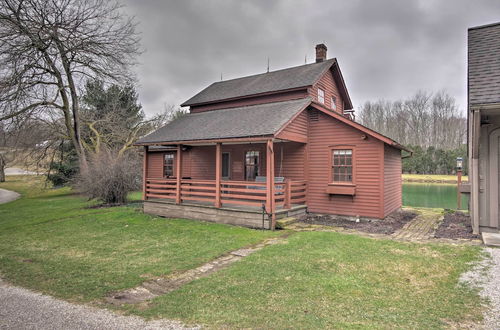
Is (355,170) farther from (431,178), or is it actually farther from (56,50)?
(431,178)

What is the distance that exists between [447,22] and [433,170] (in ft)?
62.7

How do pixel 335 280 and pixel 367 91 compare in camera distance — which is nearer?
pixel 335 280

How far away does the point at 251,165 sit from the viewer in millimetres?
12461

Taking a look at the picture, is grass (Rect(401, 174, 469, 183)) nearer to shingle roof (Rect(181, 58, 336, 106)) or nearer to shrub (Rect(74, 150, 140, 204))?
shingle roof (Rect(181, 58, 336, 106))

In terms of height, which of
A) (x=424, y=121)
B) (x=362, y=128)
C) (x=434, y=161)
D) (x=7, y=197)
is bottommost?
(x=7, y=197)

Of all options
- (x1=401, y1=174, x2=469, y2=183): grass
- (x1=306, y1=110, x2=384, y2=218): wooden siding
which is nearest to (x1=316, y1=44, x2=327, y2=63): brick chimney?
(x1=306, y1=110, x2=384, y2=218): wooden siding

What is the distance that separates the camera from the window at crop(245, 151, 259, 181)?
40.4ft

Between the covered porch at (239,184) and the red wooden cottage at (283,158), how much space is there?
4 centimetres

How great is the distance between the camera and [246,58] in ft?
78.1

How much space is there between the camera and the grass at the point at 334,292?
345 cm

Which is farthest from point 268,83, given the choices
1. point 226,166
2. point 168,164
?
point 168,164

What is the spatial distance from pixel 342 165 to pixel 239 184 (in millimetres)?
3749

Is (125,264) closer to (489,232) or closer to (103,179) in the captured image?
(489,232)

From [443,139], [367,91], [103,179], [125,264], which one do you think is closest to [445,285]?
[125,264]
